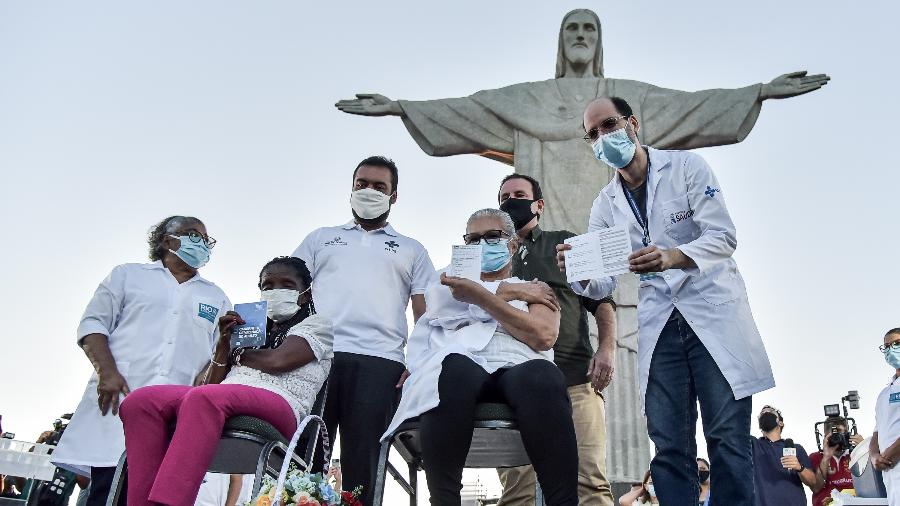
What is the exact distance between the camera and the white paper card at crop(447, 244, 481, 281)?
11.4 ft

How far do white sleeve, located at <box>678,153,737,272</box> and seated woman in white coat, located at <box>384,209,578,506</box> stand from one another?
2.09ft

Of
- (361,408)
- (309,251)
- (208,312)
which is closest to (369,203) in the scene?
(309,251)

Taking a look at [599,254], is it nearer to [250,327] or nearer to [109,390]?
[250,327]

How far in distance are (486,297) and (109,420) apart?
186 cm

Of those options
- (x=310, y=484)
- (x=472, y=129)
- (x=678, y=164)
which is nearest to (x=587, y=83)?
(x=472, y=129)

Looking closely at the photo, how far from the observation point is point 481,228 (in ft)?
12.2

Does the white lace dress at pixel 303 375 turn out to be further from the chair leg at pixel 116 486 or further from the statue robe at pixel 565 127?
the statue robe at pixel 565 127

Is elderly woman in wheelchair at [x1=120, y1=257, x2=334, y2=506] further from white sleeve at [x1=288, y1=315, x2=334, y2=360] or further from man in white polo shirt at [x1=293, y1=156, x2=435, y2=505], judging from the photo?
man in white polo shirt at [x1=293, y1=156, x2=435, y2=505]

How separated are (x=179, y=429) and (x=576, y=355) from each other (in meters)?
1.81

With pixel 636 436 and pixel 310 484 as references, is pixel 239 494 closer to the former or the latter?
pixel 636 436

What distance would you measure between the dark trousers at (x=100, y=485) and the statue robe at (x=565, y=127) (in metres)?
4.19

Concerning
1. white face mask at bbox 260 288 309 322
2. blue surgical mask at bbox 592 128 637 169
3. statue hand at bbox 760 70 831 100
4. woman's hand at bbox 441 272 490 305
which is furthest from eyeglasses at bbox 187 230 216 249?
statue hand at bbox 760 70 831 100

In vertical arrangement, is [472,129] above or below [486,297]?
above

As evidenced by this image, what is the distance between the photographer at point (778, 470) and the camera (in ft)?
22.0
